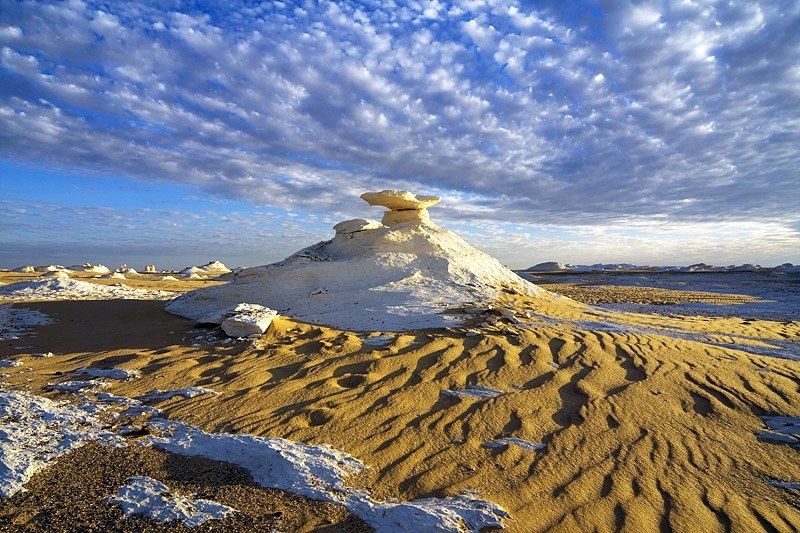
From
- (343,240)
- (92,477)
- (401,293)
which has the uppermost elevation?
(343,240)

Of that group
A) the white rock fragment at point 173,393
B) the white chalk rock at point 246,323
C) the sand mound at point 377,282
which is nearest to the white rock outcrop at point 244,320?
the white chalk rock at point 246,323

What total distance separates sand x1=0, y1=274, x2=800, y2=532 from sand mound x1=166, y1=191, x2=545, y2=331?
71 cm

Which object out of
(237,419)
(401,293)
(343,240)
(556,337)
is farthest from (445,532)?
(343,240)

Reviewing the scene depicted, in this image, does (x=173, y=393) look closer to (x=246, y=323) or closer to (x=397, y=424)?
(x=246, y=323)

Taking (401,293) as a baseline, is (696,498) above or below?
below

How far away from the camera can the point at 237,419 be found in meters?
3.93

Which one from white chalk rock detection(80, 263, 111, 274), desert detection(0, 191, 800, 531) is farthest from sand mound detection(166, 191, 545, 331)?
white chalk rock detection(80, 263, 111, 274)

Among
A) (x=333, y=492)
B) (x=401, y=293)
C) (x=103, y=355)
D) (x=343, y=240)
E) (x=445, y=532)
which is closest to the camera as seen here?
(x=445, y=532)

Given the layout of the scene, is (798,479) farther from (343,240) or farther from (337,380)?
(343,240)

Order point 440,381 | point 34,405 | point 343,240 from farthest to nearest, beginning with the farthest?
1. point 343,240
2. point 440,381
3. point 34,405

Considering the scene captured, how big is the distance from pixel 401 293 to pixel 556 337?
297cm

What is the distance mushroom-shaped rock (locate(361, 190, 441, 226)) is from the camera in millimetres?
11458

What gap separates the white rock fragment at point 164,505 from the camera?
8.24 feet

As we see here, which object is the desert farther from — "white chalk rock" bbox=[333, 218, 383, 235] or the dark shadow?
"white chalk rock" bbox=[333, 218, 383, 235]
